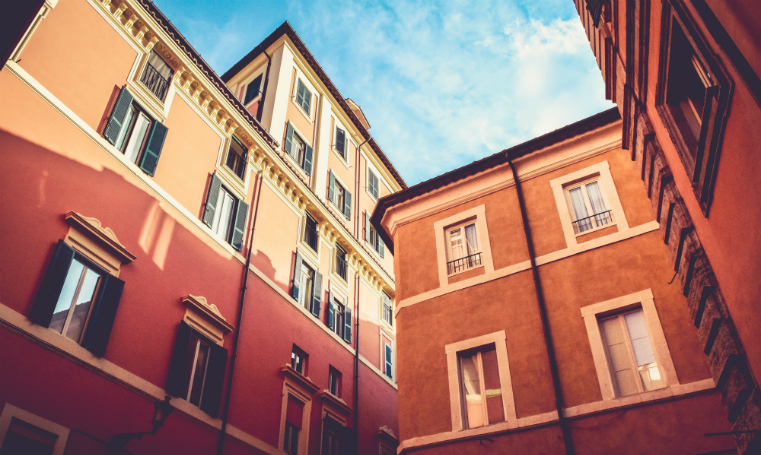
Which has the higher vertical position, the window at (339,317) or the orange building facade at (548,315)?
the window at (339,317)

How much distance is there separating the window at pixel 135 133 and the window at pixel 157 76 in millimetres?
997

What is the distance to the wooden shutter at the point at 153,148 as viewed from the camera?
14266mm

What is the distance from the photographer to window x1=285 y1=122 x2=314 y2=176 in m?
22.1

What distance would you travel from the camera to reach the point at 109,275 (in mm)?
11930

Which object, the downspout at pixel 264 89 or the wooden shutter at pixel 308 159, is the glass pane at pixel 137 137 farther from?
the wooden shutter at pixel 308 159

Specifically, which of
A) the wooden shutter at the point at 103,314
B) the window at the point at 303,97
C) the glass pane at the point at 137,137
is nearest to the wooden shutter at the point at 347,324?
the window at the point at 303,97

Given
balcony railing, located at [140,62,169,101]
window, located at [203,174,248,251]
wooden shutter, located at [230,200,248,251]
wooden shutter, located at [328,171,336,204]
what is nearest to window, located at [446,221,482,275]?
wooden shutter, located at [230,200,248,251]

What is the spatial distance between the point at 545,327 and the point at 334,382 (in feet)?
35.8

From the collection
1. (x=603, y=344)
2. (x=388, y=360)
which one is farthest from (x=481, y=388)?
(x=388, y=360)

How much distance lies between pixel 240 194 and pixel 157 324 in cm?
593

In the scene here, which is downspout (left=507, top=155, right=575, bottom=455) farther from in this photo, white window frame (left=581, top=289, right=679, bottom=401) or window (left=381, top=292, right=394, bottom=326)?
window (left=381, top=292, right=394, bottom=326)

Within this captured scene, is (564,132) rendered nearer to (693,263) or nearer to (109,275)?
(693,263)

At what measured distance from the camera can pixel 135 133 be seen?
47.5 feet

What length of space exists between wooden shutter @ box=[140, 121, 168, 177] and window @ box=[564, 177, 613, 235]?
34.7 ft
